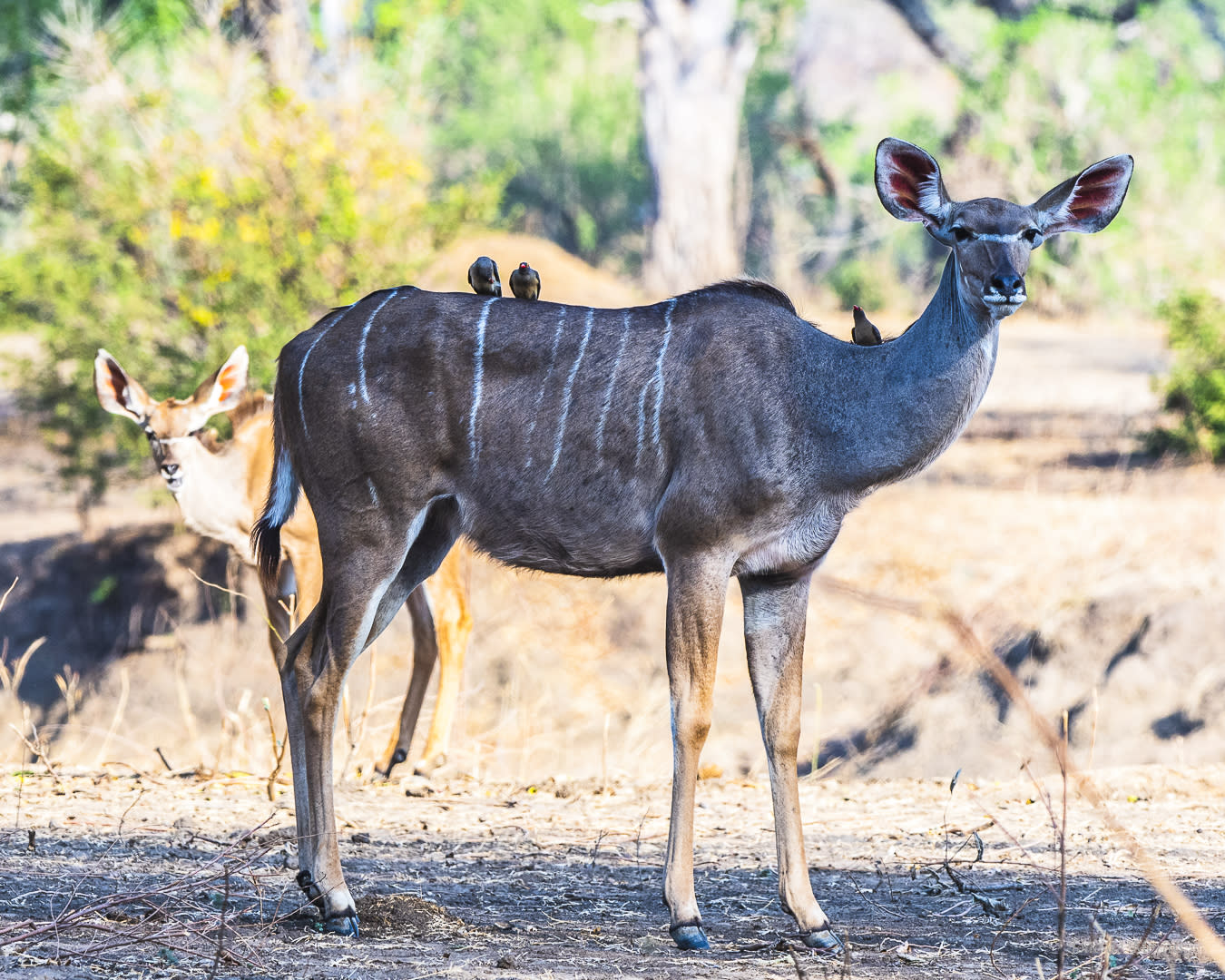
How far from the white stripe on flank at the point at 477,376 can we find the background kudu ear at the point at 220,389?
3.59m

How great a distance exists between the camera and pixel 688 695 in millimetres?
4688

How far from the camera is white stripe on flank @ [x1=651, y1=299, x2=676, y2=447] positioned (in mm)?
4828

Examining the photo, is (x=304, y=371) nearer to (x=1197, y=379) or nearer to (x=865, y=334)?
(x=865, y=334)

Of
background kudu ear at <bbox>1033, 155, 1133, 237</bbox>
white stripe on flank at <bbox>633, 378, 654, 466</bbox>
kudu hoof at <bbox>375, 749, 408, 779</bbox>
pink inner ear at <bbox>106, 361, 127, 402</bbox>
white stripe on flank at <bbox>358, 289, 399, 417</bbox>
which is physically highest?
background kudu ear at <bbox>1033, 155, 1133, 237</bbox>

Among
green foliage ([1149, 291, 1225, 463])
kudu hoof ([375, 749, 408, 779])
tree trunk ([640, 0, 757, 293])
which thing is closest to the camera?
kudu hoof ([375, 749, 408, 779])

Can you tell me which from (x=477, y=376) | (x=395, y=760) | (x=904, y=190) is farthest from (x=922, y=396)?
(x=395, y=760)

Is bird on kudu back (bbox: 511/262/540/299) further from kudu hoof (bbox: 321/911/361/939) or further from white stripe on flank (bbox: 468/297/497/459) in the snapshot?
kudu hoof (bbox: 321/911/361/939)

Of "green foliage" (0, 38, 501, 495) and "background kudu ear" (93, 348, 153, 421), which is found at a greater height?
"green foliage" (0, 38, 501, 495)

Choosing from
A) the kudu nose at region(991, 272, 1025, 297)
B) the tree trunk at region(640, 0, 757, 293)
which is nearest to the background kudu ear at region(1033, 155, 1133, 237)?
the kudu nose at region(991, 272, 1025, 297)

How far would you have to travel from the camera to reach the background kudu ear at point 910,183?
4695mm

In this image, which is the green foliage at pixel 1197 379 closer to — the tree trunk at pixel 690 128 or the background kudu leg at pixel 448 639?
the background kudu leg at pixel 448 639

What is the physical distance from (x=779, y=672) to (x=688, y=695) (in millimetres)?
368

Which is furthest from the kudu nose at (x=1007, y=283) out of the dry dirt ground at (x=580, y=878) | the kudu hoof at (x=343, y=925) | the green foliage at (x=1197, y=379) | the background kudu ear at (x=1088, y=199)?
the green foliage at (x=1197, y=379)


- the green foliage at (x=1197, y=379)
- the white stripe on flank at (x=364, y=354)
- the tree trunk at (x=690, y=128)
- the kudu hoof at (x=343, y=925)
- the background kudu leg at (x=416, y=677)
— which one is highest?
the tree trunk at (x=690, y=128)
